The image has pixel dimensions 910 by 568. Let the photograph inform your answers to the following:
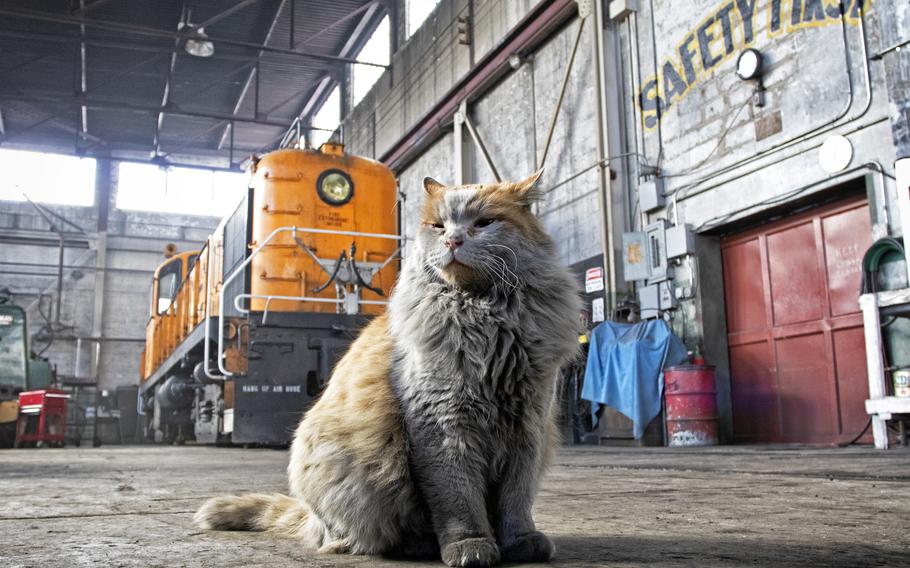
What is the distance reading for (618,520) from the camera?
2035mm

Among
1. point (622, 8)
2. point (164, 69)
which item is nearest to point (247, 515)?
point (622, 8)

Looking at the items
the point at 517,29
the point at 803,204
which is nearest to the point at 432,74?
the point at 517,29

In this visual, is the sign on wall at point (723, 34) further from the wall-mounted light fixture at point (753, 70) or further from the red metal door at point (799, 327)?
the red metal door at point (799, 327)

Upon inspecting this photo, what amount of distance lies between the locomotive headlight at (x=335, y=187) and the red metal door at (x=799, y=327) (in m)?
4.11

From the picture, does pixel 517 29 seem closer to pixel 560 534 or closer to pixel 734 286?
pixel 734 286

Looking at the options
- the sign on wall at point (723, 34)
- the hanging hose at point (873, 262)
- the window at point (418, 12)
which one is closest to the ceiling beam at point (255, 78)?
the window at point (418, 12)

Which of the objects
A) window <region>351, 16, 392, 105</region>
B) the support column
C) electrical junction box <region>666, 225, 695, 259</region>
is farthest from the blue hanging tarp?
the support column

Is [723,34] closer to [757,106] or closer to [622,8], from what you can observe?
[757,106]

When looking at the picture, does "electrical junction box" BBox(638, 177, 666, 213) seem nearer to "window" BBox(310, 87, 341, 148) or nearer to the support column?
"window" BBox(310, 87, 341, 148)

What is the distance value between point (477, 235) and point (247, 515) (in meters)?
0.97

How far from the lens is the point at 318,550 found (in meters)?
1.57

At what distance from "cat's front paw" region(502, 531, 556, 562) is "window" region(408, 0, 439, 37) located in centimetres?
1387

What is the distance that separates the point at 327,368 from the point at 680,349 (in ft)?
12.1

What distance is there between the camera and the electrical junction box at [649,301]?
838 centimetres
